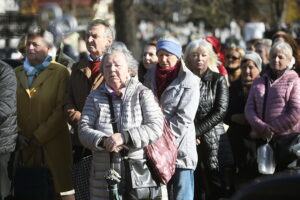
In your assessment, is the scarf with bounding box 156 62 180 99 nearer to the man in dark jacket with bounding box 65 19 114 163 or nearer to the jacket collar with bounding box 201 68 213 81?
the man in dark jacket with bounding box 65 19 114 163

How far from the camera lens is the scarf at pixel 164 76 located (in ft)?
27.1

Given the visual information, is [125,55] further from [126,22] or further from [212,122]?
[126,22]

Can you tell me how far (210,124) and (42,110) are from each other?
1643mm

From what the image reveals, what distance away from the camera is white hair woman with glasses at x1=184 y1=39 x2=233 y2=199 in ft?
29.2

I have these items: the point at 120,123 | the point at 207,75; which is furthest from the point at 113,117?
the point at 207,75

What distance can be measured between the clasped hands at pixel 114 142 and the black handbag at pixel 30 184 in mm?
1836

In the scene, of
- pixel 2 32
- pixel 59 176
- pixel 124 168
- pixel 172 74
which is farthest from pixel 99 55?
pixel 2 32

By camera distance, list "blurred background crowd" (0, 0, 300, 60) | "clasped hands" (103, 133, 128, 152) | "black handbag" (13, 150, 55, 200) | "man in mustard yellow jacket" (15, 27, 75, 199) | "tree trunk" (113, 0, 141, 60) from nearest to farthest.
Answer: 1. "clasped hands" (103, 133, 128, 152)
2. "black handbag" (13, 150, 55, 200)
3. "man in mustard yellow jacket" (15, 27, 75, 199)
4. "blurred background crowd" (0, 0, 300, 60)
5. "tree trunk" (113, 0, 141, 60)

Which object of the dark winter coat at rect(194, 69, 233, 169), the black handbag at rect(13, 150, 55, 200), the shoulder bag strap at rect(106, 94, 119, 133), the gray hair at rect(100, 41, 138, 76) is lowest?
the black handbag at rect(13, 150, 55, 200)

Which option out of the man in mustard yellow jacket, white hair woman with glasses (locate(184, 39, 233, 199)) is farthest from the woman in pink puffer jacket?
the man in mustard yellow jacket

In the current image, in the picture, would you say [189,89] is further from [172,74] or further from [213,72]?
[213,72]

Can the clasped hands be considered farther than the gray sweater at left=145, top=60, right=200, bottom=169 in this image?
No

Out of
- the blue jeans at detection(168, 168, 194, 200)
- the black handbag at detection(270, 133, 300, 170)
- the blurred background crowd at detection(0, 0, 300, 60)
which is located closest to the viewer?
the blue jeans at detection(168, 168, 194, 200)

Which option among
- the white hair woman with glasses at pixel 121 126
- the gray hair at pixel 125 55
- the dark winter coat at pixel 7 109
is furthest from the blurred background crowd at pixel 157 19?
the white hair woman with glasses at pixel 121 126
